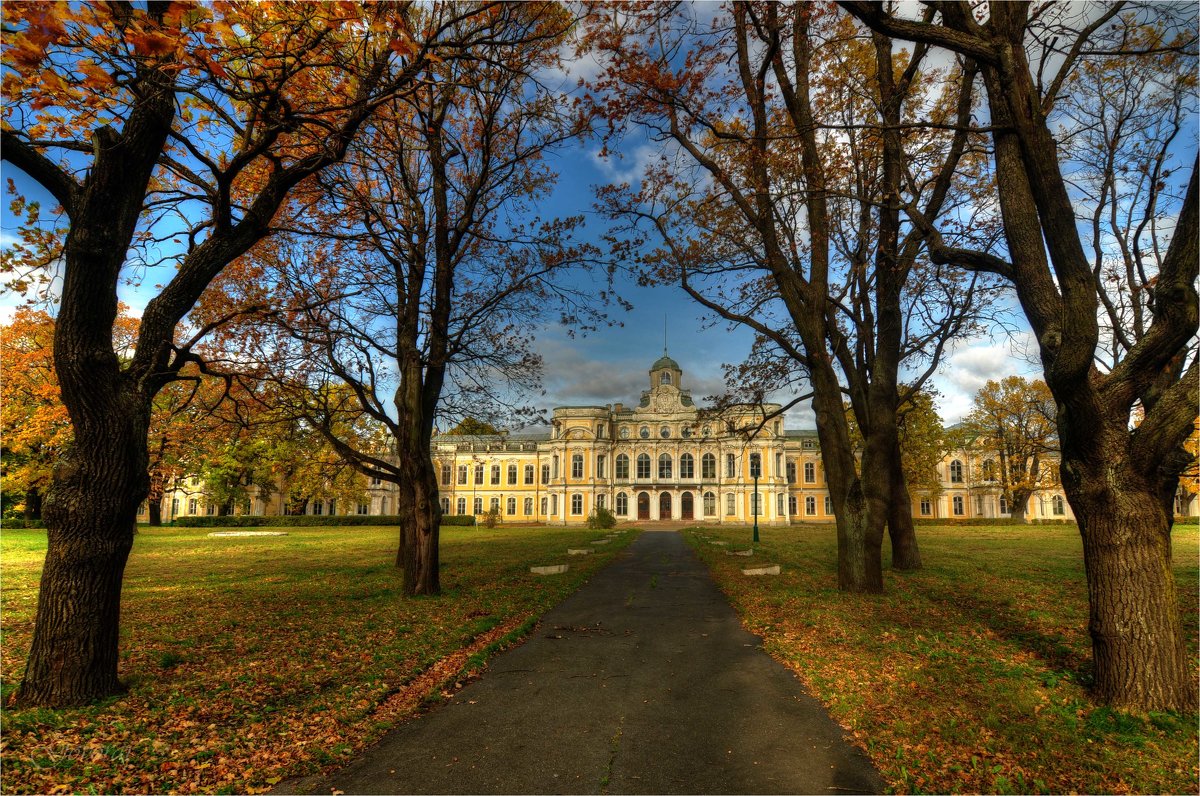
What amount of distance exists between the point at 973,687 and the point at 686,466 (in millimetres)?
59146

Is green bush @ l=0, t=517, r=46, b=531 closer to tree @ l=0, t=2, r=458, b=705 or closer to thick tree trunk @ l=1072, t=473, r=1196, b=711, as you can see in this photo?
tree @ l=0, t=2, r=458, b=705

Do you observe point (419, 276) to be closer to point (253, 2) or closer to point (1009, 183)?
point (253, 2)

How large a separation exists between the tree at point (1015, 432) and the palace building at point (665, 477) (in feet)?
38.5

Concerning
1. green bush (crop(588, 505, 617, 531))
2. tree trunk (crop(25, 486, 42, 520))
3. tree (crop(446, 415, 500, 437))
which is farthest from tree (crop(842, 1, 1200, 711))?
tree trunk (crop(25, 486, 42, 520))

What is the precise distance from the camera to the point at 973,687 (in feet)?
18.9

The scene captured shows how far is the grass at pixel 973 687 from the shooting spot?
13.5ft

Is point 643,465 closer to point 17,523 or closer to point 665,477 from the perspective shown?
point 665,477

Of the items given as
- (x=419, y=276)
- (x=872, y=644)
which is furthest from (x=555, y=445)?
(x=872, y=644)

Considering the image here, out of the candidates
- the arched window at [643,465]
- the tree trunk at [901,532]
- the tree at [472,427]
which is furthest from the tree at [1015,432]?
the tree at [472,427]


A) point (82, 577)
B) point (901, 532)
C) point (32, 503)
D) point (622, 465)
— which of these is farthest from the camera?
point (622, 465)

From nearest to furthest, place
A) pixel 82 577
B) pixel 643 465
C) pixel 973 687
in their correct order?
pixel 82 577
pixel 973 687
pixel 643 465

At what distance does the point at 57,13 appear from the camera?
3967 mm

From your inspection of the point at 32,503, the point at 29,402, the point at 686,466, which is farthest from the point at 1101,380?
the point at 686,466

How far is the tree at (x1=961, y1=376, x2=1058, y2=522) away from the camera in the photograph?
147 ft
